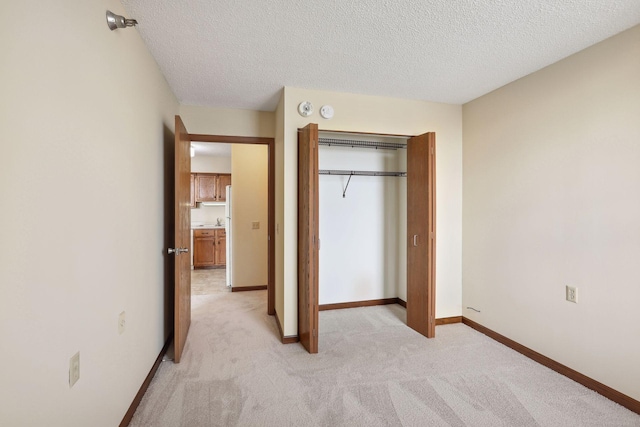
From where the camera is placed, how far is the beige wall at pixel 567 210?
6.33ft

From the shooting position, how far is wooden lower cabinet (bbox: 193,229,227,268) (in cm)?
627

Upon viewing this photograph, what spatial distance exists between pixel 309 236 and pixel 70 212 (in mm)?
1644

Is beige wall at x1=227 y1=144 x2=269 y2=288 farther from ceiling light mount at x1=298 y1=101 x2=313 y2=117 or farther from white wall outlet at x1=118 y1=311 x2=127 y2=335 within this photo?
white wall outlet at x1=118 y1=311 x2=127 y2=335

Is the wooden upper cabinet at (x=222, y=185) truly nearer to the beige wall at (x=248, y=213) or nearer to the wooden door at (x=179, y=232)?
the beige wall at (x=248, y=213)

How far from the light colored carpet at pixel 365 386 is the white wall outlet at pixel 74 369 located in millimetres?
750

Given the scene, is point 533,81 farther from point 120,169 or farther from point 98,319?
point 98,319

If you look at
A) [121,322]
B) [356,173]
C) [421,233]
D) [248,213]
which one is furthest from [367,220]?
[121,322]

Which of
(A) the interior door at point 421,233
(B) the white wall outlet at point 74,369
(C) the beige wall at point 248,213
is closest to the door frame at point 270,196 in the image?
(C) the beige wall at point 248,213

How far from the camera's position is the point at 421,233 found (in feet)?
9.90

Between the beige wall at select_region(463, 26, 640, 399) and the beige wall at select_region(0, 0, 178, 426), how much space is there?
9.92ft

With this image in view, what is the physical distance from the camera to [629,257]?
192 centimetres

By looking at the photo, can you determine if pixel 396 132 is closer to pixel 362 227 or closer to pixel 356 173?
pixel 356 173

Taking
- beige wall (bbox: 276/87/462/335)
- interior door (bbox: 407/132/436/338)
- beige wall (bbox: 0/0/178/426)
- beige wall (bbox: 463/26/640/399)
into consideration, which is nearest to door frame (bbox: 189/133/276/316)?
beige wall (bbox: 276/87/462/335)

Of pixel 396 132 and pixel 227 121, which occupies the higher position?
pixel 227 121
